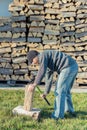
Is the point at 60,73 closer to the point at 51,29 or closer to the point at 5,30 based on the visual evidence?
the point at 51,29

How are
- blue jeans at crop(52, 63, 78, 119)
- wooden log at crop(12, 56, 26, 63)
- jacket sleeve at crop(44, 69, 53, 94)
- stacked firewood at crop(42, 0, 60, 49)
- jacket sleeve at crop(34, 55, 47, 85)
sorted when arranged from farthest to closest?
1. wooden log at crop(12, 56, 26, 63)
2. stacked firewood at crop(42, 0, 60, 49)
3. jacket sleeve at crop(44, 69, 53, 94)
4. blue jeans at crop(52, 63, 78, 119)
5. jacket sleeve at crop(34, 55, 47, 85)

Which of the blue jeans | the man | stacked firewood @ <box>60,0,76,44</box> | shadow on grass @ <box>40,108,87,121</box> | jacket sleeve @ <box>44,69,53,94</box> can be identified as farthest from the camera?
stacked firewood @ <box>60,0,76,44</box>

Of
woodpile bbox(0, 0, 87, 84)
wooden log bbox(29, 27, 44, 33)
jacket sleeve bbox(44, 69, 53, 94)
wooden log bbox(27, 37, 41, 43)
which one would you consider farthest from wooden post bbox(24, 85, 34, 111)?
wooden log bbox(29, 27, 44, 33)

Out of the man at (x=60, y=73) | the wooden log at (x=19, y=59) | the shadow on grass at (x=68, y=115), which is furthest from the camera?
the wooden log at (x=19, y=59)

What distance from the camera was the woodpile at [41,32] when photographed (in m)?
11.3

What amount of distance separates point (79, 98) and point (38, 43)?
89.4 inches

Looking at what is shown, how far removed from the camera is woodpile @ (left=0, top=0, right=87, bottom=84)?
11.3 metres

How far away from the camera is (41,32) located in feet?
37.5

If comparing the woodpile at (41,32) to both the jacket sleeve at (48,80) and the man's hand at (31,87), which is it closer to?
the jacket sleeve at (48,80)

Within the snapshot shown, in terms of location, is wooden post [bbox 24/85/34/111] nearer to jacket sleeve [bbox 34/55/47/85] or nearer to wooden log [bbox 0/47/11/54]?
jacket sleeve [bbox 34/55/47/85]

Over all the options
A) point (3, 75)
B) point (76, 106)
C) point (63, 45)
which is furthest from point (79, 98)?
point (3, 75)

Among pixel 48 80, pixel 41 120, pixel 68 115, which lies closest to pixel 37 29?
pixel 48 80

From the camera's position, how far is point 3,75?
11633 millimetres

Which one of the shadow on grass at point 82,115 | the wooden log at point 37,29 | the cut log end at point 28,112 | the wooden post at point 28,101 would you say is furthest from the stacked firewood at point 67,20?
the cut log end at point 28,112
